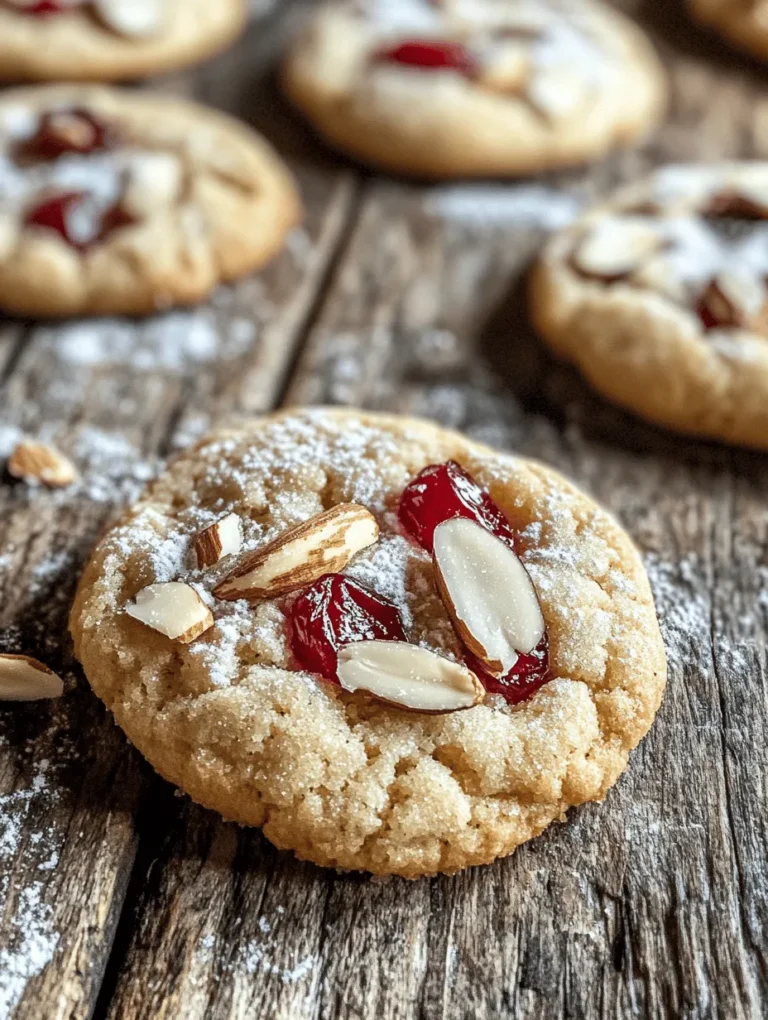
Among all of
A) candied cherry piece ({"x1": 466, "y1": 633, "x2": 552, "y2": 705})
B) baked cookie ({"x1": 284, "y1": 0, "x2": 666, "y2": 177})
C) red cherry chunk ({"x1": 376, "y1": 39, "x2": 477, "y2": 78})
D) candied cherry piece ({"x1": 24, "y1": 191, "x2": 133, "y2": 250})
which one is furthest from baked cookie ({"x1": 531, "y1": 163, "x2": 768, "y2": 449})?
candied cherry piece ({"x1": 24, "y1": 191, "x2": 133, "y2": 250})

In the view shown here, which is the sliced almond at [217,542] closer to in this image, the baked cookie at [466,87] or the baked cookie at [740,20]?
the baked cookie at [466,87]

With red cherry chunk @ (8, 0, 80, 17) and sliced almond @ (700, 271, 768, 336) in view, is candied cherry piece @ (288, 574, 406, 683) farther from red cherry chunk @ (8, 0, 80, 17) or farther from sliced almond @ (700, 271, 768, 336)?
red cherry chunk @ (8, 0, 80, 17)

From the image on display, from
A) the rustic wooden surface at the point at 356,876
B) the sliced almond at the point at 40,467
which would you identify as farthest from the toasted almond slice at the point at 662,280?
the sliced almond at the point at 40,467

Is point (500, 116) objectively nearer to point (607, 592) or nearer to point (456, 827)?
point (607, 592)

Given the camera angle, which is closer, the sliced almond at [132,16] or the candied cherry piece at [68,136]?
the candied cherry piece at [68,136]

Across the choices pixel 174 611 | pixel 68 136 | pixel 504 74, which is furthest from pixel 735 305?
pixel 68 136

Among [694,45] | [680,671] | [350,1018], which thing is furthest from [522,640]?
[694,45]
